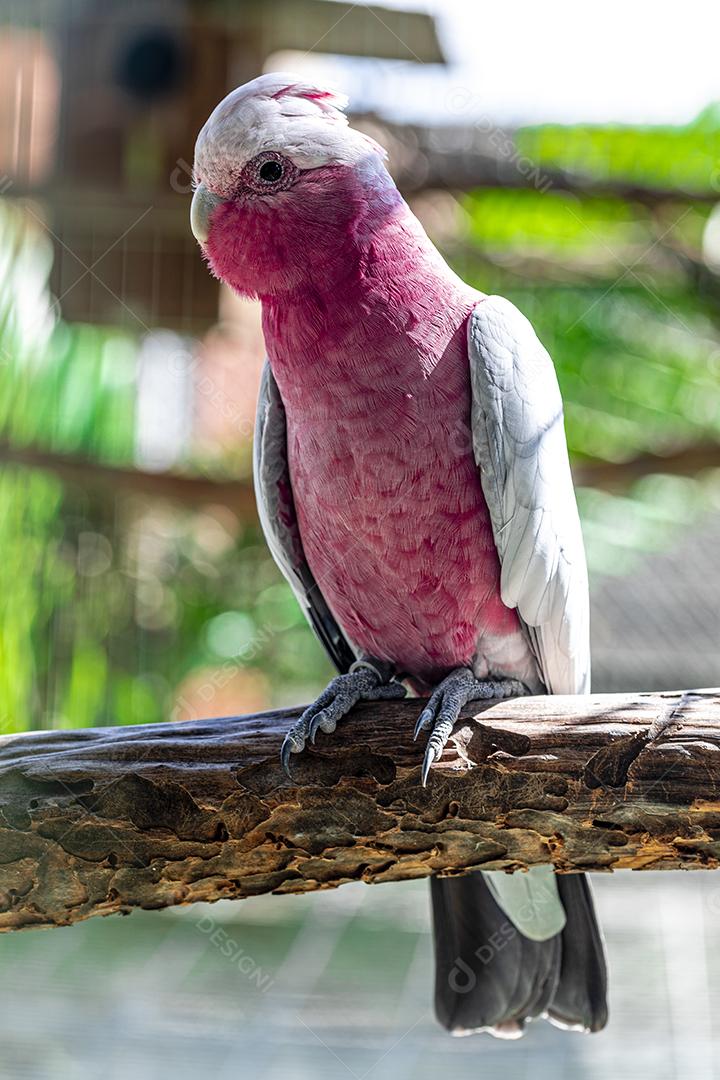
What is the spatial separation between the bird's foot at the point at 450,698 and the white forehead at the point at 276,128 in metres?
0.71

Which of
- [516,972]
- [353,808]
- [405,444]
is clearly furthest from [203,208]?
[516,972]

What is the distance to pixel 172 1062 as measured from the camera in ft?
8.52

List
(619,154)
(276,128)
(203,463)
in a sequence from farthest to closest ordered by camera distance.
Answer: (203,463) → (619,154) → (276,128)

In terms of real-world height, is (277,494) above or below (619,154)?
below

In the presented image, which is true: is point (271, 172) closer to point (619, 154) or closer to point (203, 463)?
point (203, 463)

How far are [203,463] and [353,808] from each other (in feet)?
6.10

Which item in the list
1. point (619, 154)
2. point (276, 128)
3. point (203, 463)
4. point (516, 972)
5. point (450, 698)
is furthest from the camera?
point (203, 463)

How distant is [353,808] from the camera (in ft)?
3.87

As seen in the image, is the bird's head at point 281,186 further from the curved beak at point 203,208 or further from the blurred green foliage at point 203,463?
the blurred green foliage at point 203,463

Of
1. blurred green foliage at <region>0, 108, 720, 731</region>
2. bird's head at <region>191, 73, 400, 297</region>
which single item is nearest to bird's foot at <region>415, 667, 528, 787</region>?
Result: bird's head at <region>191, 73, 400, 297</region>

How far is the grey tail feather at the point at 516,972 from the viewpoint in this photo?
4.74 ft

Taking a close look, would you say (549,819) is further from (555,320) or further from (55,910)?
(555,320)

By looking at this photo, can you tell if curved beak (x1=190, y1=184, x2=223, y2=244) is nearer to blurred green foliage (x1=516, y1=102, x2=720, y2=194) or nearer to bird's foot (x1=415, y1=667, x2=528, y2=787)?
bird's foot (x1=415, y1=667, x2=528, y2=787)

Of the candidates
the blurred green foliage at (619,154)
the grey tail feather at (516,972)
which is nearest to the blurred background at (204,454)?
the blurred green foliage at (619,154)
